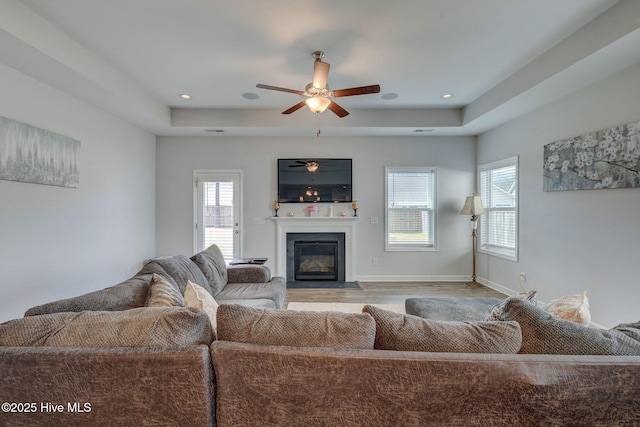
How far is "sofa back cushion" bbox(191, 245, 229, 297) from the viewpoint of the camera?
2.84 m

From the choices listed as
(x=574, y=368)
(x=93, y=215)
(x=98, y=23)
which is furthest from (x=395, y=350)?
(x=93, y=215)

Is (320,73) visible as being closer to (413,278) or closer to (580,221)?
(580,221)

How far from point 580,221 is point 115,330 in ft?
13.8

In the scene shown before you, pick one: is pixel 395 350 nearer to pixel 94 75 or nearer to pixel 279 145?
pixel 94 75

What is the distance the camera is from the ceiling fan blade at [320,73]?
2531mm

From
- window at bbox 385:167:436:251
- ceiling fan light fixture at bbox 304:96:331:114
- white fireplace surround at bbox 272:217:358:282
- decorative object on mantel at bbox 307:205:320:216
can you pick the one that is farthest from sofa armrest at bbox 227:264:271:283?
window at bbox 385:167:436:251

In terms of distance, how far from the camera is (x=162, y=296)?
1559 mm

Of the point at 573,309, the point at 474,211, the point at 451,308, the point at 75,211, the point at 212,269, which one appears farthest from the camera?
the point at 474,211

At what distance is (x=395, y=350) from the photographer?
42.4 inches

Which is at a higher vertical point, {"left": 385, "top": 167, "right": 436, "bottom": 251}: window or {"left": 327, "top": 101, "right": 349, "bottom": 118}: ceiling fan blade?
{"left": 327, "top": 101, "right": 349, "bottom": 118}: ceiling fan blade

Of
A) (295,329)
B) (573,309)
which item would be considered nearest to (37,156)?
(295,329)

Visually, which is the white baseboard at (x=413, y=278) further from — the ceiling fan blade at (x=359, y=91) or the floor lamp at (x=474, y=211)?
the ceiling fan blade at (x=359, y=91)

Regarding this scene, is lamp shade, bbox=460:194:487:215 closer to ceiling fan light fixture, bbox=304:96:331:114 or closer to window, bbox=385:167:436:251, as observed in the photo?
window, bbox=385:167:436:251

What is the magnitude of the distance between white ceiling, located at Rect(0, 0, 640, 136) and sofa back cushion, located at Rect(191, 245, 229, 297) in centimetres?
211
